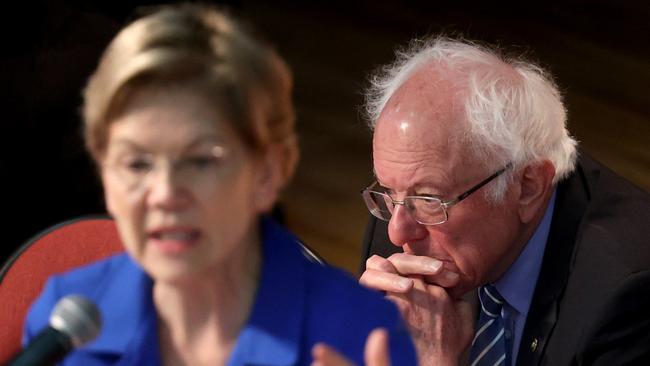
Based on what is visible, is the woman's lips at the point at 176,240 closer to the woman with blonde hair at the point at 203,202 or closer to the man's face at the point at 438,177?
the woman with blonde hair at the point at 203,202

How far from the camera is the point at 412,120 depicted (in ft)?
6.31

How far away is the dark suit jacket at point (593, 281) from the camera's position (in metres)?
1.86

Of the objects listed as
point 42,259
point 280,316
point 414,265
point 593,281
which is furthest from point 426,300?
point 280,316

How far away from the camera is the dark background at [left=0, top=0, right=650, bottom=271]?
2998 mm

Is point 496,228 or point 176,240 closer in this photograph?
point 176,240

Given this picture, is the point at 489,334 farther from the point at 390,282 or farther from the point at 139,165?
the point at 139,165

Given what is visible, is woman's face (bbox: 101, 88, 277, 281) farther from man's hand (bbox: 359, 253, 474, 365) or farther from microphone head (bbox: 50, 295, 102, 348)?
man's hand (bbox: 359, 253, 474, 365)

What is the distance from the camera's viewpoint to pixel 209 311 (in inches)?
34.6

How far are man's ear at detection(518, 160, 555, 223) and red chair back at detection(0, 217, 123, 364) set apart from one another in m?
0.81

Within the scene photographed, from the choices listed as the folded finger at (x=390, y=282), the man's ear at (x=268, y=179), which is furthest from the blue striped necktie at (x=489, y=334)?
the man's ear at (x=268, y=179)

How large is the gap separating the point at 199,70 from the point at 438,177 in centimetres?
115

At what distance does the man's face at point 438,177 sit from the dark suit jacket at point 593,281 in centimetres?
12

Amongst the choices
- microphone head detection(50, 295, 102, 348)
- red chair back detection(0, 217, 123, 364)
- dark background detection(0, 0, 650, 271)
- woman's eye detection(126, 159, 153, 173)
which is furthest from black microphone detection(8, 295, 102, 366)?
dark background detection(0, 0, 650, 271)

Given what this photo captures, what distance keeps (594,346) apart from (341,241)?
2.00 metres
